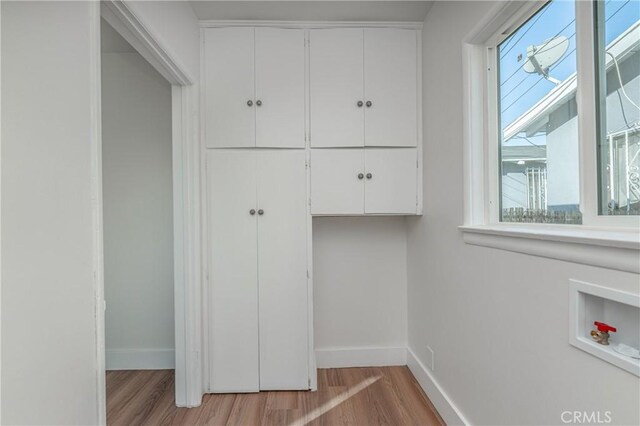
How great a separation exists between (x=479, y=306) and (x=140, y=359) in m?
2.41

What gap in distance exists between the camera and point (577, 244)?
976 mm

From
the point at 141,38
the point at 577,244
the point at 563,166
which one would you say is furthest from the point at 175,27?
the point at 577,244

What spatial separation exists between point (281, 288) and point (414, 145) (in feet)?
4.27

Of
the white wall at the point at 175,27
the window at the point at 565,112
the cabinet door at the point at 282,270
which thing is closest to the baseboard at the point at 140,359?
the cabinet door at the point at 282,270

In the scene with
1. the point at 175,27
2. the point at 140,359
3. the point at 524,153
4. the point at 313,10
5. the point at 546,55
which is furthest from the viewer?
the point at 140,359

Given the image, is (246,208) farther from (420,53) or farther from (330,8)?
(420,53)

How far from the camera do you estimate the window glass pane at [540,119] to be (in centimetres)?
117

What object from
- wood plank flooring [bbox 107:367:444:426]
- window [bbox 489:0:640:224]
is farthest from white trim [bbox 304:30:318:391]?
window [bbox 489:0:640:224]

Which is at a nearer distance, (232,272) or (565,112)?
(565,112)

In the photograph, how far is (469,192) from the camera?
5.34ft

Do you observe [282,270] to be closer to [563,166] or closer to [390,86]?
[390,86]

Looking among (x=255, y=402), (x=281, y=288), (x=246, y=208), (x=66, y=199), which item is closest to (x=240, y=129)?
(x=246, y=208)

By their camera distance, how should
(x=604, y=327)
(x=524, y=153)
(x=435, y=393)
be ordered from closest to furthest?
1. (x=604, y=327)
2. (x=524, y=153)
3. (x=435, y=393)

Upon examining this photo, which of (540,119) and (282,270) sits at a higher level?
(540,119)
